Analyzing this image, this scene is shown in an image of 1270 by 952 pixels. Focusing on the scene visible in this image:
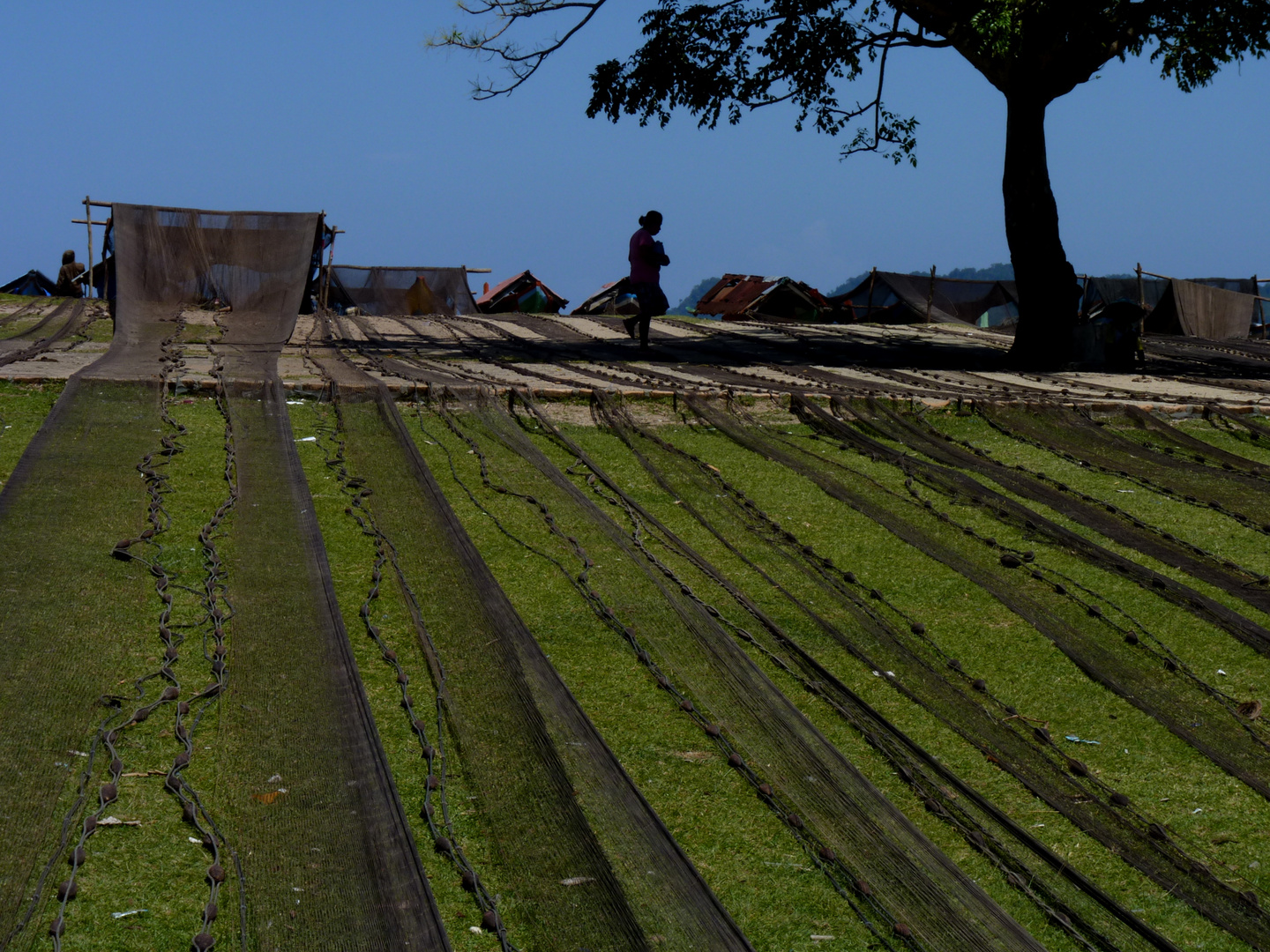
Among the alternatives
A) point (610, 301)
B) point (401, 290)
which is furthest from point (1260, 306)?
point (401, 290)

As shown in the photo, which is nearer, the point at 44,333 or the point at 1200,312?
the point at 44,333

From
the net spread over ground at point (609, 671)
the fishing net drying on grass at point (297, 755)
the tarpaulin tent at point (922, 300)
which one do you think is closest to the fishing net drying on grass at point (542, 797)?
the net spread over ground at point (609, 671)

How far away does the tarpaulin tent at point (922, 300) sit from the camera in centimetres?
2281

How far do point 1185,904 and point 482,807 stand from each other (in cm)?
199

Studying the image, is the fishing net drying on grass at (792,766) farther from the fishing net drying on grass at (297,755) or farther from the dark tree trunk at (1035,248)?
the dark tree trunk at (1035,248)

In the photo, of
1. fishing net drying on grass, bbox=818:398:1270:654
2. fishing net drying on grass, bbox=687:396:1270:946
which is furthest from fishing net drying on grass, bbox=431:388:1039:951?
fishing net drying on grass, bbox=818:398:1270:654

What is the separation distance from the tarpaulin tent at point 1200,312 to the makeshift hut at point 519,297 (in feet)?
43.4

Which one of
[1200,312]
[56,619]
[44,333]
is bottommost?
[56,619]

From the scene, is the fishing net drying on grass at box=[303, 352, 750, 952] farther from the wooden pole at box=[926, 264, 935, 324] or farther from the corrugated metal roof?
the corrugated metal roof

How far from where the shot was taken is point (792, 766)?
373 cm

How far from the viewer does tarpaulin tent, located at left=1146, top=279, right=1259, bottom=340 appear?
917 inches

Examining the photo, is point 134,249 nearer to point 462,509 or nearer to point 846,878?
point 462,509

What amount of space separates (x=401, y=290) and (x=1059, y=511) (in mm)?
17393

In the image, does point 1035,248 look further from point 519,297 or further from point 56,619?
point 519,297
